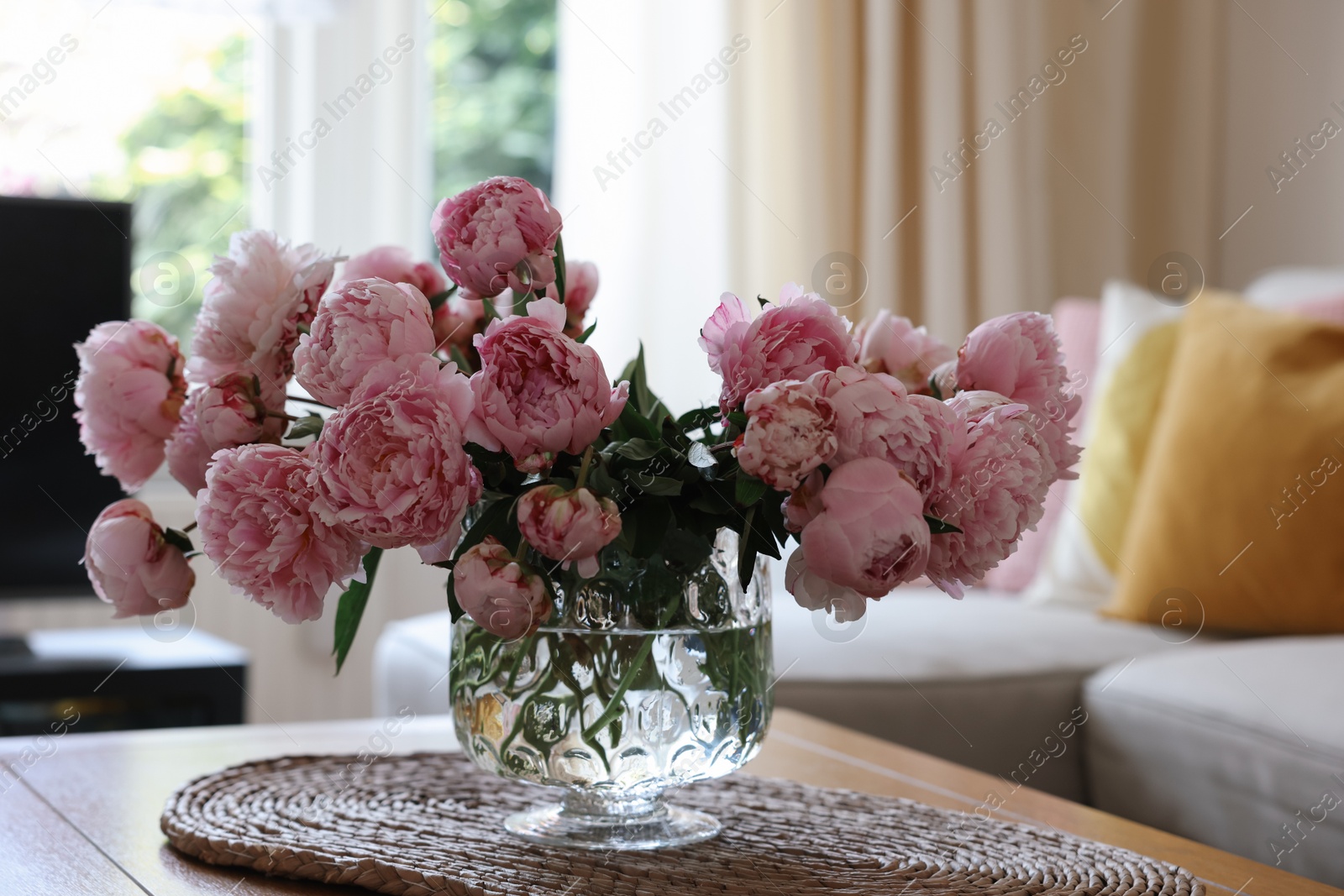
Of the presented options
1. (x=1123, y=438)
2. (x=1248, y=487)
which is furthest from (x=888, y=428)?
(x=1123, y=438)

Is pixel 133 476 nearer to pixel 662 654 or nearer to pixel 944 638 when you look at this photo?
pixel 662 654

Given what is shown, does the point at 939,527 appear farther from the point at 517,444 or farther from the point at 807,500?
the point at 517,444

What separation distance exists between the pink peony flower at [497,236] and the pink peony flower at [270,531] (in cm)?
13

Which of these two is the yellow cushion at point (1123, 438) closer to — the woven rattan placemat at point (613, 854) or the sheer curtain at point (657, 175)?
the sheer curtain at point (657, 175)

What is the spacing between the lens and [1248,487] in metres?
1.70

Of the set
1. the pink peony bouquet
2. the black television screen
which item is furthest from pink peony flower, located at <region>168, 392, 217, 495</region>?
the black television screen

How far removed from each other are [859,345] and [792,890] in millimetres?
290

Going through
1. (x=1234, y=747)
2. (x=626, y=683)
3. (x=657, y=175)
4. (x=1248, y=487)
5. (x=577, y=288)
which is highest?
(x=657, y=175)

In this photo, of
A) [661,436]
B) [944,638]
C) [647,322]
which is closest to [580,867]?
[661,436]

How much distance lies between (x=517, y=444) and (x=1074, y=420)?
5.56 ft

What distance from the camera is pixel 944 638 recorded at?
63.8 inches

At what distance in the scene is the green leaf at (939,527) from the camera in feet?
2.04

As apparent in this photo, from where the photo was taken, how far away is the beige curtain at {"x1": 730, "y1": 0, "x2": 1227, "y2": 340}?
104 inches

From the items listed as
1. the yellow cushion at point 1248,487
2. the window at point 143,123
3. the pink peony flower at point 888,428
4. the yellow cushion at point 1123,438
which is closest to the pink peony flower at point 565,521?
the pink peony flower at point 888,428
